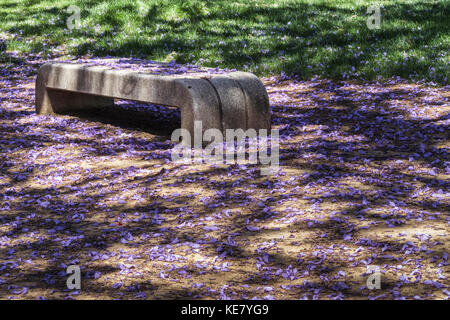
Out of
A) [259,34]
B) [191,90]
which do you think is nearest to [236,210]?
[191,90]

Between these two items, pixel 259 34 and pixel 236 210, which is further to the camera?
pixel 259 34

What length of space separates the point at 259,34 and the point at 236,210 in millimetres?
6737

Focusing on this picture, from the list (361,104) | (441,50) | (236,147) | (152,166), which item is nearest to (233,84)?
(236,147)

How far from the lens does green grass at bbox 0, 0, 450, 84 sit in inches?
356

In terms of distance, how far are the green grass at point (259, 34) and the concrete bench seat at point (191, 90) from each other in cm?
266

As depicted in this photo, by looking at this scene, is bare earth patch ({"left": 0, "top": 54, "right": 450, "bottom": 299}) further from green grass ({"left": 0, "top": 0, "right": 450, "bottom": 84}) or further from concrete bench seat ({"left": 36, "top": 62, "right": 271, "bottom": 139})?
green grass ({"left": 0, "top": 0, "right": 450, "bottom": 84})

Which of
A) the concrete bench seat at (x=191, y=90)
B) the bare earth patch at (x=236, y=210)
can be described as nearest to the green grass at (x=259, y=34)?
the bare earth patch at (x=236, y=210)

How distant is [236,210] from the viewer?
4.75 meters

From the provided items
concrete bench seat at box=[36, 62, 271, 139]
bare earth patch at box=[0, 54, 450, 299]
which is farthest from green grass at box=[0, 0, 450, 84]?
concrete bench seat at box=[36, 62, 271, 139]

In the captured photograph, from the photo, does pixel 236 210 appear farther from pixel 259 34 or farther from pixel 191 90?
pixel 259 34

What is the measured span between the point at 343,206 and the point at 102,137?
135 inches

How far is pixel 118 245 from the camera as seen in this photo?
4230mm

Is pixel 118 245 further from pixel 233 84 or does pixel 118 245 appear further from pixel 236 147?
pixel 233 84

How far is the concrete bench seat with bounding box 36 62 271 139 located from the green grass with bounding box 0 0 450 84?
2.66 m
